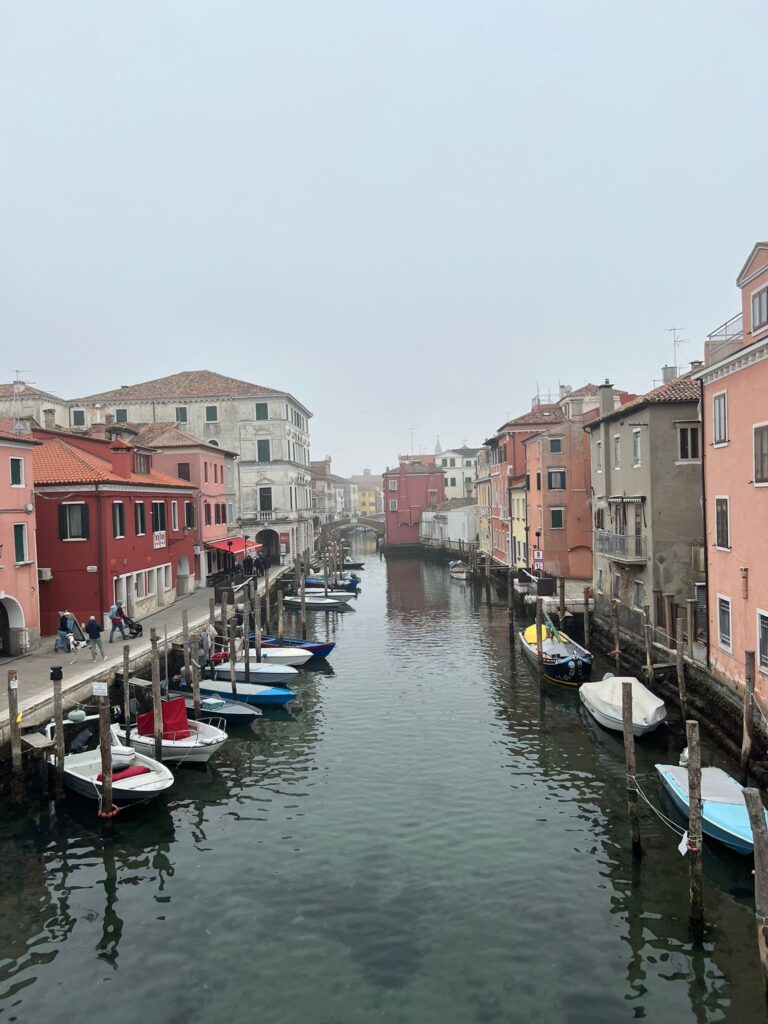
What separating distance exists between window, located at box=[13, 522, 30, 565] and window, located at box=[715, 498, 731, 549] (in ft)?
68.8

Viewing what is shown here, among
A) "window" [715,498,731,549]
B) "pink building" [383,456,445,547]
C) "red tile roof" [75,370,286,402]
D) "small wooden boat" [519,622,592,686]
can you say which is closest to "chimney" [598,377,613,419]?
"small wooden boat" [519,622,592,686]

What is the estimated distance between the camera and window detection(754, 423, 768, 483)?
1809 centimetres

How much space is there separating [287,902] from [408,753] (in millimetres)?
7873

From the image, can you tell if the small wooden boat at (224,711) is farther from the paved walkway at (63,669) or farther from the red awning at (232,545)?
the red awning at (232,545)

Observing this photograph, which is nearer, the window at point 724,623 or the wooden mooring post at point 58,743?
the wooden mooring post at point 58,743

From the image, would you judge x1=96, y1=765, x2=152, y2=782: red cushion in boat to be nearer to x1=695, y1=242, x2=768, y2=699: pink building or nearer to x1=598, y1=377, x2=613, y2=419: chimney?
x1=695, y1=242, x2=768, y2=699: pink building

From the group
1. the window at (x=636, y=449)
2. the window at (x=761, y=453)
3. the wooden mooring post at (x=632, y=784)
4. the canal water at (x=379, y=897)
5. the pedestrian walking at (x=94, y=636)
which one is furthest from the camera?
the window at (x=636, y=449)

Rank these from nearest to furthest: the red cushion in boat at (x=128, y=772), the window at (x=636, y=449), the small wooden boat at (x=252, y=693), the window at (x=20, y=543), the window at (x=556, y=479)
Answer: the red cushion in boat at (x=128, y=772) < the window at (x=20, y=543) < the small wooden boat at (x=252, y=693) < the window at (x=636, y=449) < the window at (x=556, y=479)

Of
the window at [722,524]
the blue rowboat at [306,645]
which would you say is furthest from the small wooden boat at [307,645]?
the window at [722,524]

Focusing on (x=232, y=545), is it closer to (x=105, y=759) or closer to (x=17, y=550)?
(x=17, y=550)

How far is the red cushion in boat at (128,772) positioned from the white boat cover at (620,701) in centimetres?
1143

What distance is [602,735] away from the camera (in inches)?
870

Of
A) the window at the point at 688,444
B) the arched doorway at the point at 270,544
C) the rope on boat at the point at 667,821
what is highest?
the window at the point at 688,444

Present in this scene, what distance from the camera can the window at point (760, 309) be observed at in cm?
1816
